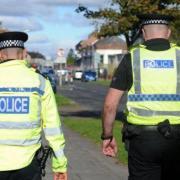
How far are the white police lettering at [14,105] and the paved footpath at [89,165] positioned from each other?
5.15 metres

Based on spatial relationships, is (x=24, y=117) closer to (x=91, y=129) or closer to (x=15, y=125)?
(x=15, y=125)

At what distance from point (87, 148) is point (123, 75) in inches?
346

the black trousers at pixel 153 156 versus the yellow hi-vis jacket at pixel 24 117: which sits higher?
the yellow hi-vis jacket at pixel 24 117

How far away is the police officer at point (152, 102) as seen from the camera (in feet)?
18.2

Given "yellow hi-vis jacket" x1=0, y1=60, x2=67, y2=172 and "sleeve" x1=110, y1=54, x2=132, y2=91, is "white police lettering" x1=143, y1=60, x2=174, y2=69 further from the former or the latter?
"yellow hi-vis jacket" x1=0, y1=60, x2=67, y2=172

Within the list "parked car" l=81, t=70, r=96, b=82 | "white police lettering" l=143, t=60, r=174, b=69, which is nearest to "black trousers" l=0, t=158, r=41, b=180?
"white police lettering" l=143, t=60, r=174, b=69

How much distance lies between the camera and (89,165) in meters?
11.7

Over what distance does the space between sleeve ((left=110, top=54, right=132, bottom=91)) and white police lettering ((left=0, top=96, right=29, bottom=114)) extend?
0.78m

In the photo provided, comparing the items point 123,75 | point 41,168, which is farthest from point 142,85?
point 41,168

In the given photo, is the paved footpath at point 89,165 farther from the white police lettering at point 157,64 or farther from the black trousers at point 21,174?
the black trousers at point 21,174

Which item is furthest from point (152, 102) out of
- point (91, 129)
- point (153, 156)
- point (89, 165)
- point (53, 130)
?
point (91, 129)

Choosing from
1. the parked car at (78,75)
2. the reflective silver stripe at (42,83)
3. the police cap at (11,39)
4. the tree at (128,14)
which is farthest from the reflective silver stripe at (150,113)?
the parked car at (78,75)

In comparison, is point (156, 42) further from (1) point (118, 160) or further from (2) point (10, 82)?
(1) point (118, 160)

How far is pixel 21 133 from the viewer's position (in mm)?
5199
